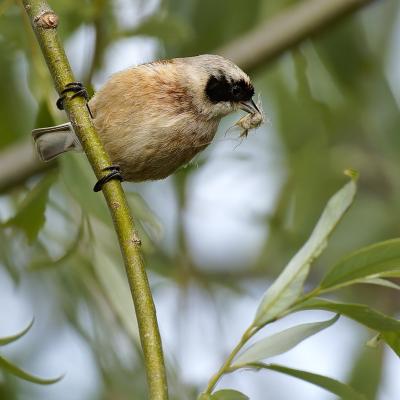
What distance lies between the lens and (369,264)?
86.0 inches

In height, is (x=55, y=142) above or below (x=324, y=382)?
above

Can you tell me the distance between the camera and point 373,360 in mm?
4441

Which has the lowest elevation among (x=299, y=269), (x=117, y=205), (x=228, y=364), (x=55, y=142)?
(x=228, y=364)

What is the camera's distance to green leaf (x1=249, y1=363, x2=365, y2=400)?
2.17 m

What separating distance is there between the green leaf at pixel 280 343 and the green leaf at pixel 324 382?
0.04 m

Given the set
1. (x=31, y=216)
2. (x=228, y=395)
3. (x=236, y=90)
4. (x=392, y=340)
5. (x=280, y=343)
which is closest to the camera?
(x=228, y=395)

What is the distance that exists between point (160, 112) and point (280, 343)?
1218 millimetres

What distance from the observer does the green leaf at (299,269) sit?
228cm

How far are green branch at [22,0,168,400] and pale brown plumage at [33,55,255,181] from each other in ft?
2.72

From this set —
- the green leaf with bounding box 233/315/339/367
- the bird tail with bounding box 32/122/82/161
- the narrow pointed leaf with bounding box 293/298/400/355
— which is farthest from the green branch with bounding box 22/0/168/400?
the bird tail with bounding box 32/122/82/161

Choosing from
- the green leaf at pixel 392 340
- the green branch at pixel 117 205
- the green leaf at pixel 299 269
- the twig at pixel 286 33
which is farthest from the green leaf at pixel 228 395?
the twig at pixel 286 33

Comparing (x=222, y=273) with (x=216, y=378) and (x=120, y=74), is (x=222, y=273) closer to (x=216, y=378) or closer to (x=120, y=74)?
(x=120, y=74)

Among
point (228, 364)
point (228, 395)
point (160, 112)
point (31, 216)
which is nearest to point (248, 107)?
point (160, 112)

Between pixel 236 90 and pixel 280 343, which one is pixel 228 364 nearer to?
pixel 280 343
